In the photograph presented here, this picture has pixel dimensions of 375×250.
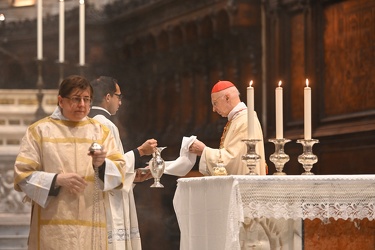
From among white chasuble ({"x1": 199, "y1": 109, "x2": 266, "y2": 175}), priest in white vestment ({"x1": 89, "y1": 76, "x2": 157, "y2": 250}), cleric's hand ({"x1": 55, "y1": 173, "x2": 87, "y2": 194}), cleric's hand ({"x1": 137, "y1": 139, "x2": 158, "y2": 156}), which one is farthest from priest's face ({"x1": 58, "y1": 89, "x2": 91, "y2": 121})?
white chasuble ({"x1": 199, "y1": 109, "x2": 266, "y2": 175})

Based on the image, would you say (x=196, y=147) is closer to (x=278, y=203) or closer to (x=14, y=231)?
(x=278, y=203)

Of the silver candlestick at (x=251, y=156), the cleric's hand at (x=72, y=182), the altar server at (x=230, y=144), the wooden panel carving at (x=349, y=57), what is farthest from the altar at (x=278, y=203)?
the wooden panel carving at (x=349, y=57)

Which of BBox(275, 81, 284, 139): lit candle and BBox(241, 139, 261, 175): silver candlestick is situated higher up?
BBox(275, 81, 284, 139): lit candle

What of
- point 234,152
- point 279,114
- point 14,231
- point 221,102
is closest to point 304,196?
point 279,114

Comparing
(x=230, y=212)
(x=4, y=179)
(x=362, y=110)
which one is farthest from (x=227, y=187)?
(x=4, y=179)

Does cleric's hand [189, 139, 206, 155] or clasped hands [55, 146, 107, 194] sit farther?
cleric's hand [189, 139, 206, 155]

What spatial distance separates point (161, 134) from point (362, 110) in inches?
109

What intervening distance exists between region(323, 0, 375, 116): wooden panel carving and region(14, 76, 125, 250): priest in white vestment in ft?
11.3

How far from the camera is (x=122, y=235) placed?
661cm

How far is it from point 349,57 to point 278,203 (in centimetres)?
346

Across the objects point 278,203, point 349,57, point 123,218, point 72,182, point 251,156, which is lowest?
point 123,218

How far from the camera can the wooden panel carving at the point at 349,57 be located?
877 cm

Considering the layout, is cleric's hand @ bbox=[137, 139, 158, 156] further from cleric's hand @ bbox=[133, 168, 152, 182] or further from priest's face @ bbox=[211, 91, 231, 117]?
priest's face @ bbox=[211, 91, 231, 117]

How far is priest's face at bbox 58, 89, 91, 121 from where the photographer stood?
5.86 m
